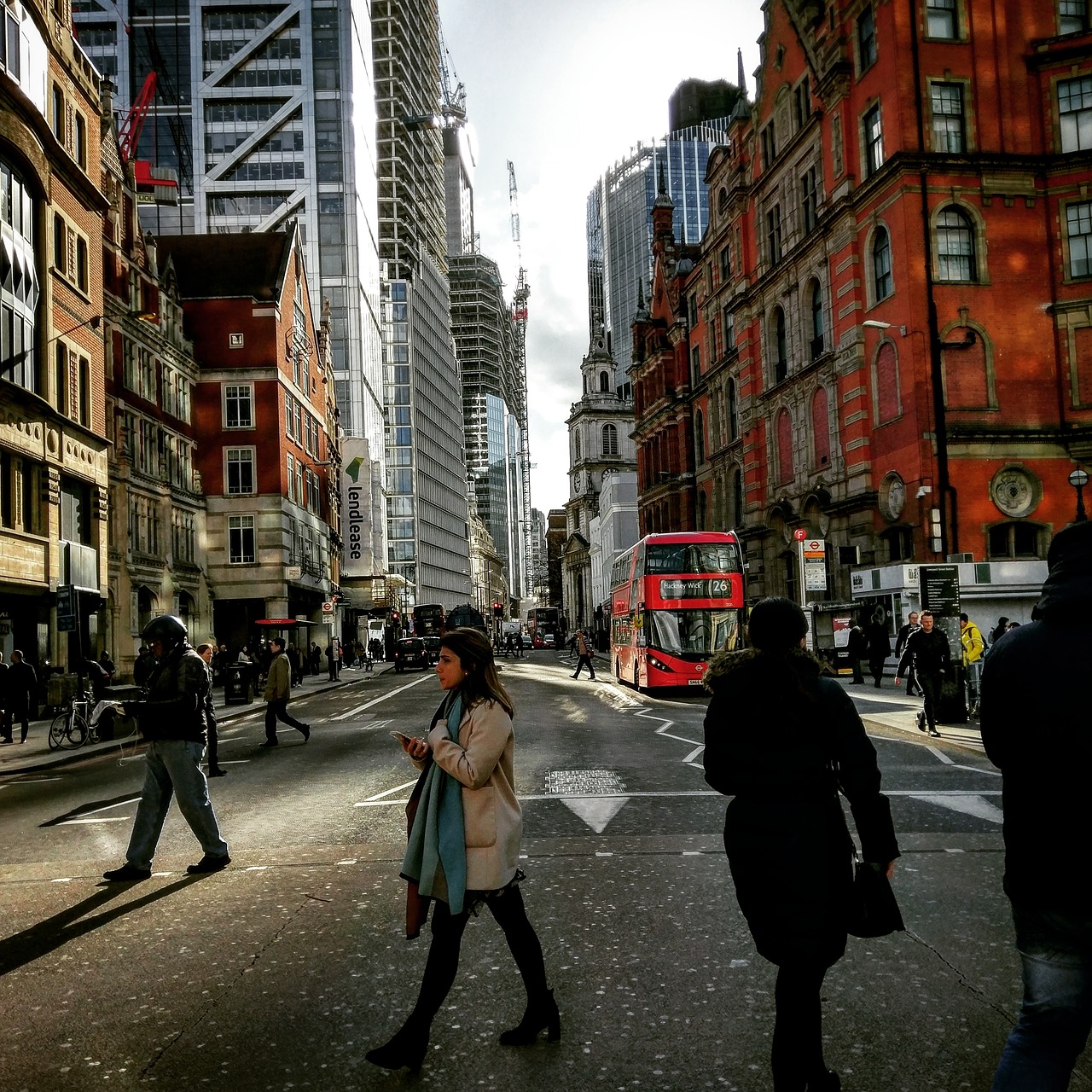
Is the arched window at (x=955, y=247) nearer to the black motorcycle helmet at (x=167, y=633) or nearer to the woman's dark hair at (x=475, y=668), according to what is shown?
the black motorcycle helmet at (x=167, y=633)

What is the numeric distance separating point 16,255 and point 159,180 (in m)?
55.1

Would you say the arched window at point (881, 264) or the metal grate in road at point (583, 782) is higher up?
the arched window at point (881, 264)

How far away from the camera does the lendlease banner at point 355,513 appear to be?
6794 cm

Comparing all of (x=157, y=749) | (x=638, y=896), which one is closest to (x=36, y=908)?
(x=157, y=749)

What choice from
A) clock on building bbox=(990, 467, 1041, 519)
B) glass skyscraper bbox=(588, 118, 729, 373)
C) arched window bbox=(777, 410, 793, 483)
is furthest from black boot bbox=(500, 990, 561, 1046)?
glass skyscraper bbox=(588, 118, 729, 373)

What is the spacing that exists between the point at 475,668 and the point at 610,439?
144 metres

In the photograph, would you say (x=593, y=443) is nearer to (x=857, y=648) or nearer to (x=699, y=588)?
(x=857, y=648)

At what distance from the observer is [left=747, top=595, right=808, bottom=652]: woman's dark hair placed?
154 inches

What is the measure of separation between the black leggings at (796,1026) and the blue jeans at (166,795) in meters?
5.73

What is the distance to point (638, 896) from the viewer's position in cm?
723

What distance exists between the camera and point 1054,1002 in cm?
311

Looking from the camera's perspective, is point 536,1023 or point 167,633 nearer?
point 536,1023

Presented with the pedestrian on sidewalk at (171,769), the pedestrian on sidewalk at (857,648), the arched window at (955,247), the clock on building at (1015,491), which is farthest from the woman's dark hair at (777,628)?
the arched window at (955,247)

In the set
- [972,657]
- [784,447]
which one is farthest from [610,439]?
[972,657]
